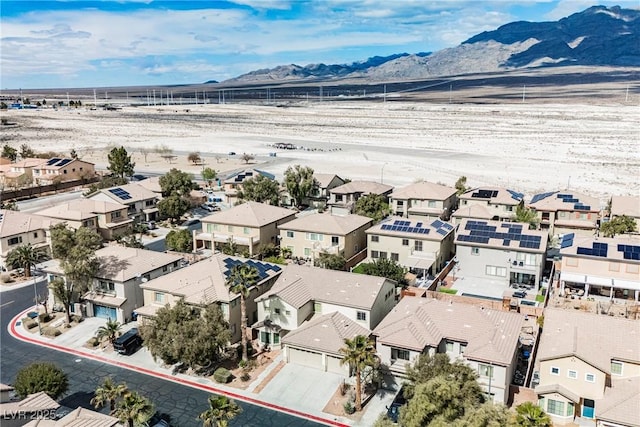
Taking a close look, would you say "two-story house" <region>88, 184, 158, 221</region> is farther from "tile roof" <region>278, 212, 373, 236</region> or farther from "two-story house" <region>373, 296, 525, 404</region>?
"two-story house" <region>373, 296, 525, 404</region>

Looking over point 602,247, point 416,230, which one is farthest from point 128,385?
point 602,247

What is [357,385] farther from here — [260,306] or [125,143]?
[125,143]

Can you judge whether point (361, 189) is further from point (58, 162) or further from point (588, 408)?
point (58, 162)

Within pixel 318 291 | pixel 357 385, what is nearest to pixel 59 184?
pixel 318 291

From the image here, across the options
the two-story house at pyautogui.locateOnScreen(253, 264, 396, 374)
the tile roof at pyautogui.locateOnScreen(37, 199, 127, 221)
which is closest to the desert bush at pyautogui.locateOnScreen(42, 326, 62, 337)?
the two-story house at pyautogui.locateOnScreen(253, 264, 396, 374)

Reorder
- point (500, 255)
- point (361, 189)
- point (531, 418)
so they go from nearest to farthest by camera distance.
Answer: point (531, 418)
point (500, 255)
point (361, 189)

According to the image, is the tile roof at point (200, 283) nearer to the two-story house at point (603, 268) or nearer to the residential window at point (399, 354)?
the residential window at point (399, 354)

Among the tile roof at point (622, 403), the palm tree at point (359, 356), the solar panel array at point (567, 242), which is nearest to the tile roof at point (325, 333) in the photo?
the palm tree at point (359, 356)
